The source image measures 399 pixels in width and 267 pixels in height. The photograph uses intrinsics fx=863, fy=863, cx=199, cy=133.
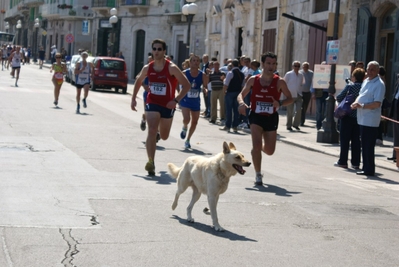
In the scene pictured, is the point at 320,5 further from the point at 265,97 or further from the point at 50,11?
the point at 50,11

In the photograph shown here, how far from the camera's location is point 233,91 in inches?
864

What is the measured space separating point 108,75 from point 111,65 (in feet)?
1.96

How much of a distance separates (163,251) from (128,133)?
37.3 ft

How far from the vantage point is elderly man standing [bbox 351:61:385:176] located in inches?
545

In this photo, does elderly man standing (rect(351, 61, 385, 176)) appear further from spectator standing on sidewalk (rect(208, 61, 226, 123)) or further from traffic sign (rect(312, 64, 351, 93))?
spectator standing on sidewalk (rect(208, 61, 226, 123))

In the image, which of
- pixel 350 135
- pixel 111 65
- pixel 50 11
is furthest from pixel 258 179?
pixel 50 11

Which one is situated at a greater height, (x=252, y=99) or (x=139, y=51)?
(x=139, y=51)

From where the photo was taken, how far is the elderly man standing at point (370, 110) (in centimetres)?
1384

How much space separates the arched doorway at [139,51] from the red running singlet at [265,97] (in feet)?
153

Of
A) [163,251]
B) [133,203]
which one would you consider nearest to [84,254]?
[163,251]

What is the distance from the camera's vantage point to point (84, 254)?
6820mm

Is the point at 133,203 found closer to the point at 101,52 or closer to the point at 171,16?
the point at 171,16

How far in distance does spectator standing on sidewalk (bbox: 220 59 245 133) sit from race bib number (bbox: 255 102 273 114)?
10023mm

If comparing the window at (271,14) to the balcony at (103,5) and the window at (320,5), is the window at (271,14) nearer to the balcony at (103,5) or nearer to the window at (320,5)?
the window at (320,5)
